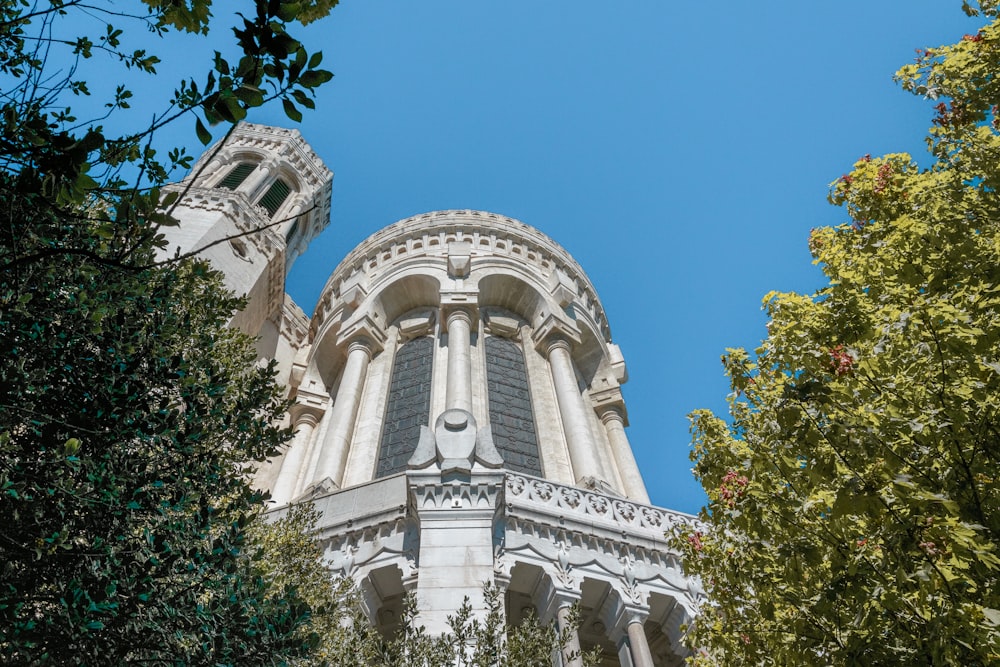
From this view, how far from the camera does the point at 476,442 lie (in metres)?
14.2

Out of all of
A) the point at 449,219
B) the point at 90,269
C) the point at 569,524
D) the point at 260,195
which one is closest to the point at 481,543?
the point at 569,524

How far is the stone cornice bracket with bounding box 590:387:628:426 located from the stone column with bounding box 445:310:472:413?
18.0ft

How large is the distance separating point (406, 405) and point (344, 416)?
2032 millimetres

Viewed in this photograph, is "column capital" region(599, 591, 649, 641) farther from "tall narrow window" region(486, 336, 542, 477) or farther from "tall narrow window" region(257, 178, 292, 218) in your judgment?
"tall narrow window" region(257, 178, 292, 218)

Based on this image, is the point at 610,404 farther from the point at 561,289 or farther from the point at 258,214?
the point at 258,214

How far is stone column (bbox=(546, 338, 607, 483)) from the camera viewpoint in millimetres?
20031

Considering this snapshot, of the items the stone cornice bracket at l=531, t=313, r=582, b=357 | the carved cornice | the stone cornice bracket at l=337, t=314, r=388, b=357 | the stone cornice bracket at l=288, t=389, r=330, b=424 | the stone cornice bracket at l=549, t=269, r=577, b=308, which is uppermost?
the stone cornice bracket at l=549, t=269, r=577, b=308

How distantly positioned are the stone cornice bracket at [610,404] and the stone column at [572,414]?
5.95 feet

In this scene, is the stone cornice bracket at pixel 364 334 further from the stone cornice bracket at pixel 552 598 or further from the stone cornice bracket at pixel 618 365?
the stone cornice bracket at pixel 552 598

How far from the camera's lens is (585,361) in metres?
27.4

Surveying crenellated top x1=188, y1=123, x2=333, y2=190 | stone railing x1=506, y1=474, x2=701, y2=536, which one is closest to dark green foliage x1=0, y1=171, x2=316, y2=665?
stone railing x1=506, y1=474, x2=701, y2=536

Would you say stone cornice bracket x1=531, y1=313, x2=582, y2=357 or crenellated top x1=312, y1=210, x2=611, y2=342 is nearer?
stone cornice bracket x1=531, y1=313, x2=582, y2=357

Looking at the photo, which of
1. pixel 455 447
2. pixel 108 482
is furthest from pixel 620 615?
pixel 108 482

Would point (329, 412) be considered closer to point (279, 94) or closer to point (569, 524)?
point (569, 524)
